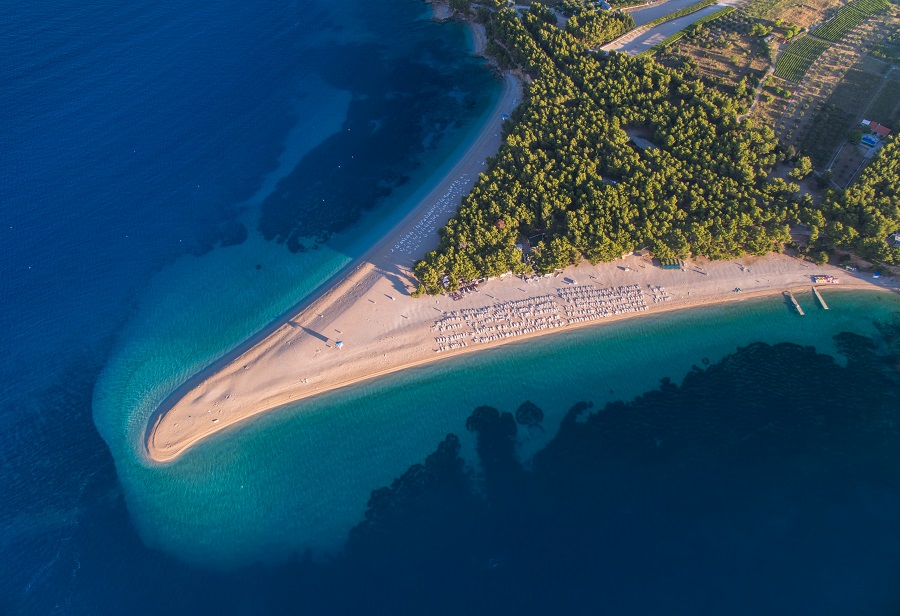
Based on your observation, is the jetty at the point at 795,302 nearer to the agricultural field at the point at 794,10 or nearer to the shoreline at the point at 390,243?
the shoreline at the point at 390,243

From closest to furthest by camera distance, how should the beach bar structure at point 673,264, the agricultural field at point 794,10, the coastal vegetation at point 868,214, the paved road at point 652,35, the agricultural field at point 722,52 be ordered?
1. the coastal vegetation at point 868,214
2. the beach bar structure at point 673,264
3. the agricultural field at point 722,52
4. the agricultural field at point 794,10
5. the paved road at point 652,35

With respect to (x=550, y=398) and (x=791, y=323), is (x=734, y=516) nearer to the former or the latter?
(x=550, y=398)

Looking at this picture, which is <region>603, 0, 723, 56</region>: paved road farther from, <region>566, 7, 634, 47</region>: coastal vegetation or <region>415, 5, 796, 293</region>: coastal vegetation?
<region>415, 5, 796, 293</region>: coastal vegetation

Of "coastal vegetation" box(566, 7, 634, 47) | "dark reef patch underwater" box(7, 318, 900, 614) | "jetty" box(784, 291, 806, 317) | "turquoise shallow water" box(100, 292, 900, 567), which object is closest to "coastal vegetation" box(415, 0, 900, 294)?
"jetty" box(784, 291, 806, 317)

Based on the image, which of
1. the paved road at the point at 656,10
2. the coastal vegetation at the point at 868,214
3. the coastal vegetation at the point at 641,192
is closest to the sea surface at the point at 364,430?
the coastal vegetation at the point at 868,214

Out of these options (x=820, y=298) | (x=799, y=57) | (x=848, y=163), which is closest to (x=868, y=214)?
(x=848, y=163)

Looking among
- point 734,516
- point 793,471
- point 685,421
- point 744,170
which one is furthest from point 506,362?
point 744,170
